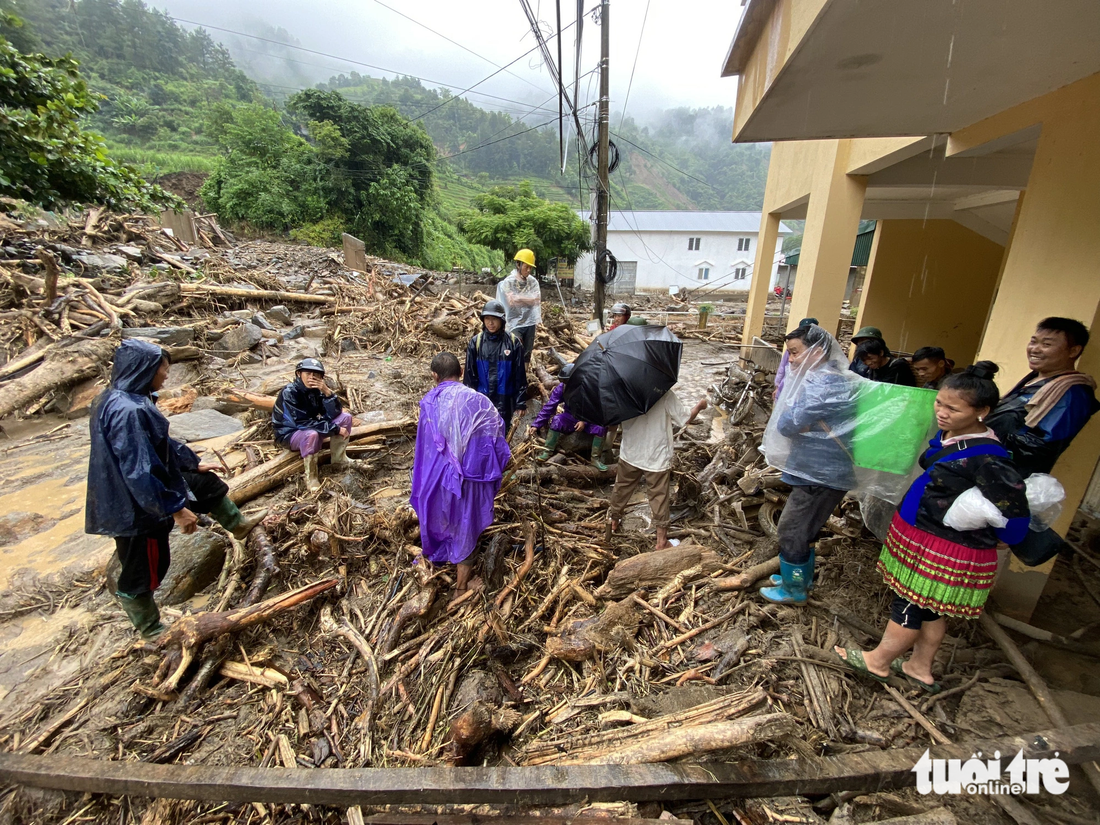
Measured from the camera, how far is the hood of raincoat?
2662 millimetres

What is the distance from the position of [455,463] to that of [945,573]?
2.65 metres

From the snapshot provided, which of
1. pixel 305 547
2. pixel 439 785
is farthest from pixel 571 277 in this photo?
pixel 439 785

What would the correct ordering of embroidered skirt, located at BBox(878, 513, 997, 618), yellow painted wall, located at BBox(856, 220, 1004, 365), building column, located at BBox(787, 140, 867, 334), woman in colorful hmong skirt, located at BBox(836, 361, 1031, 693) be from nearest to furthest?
woman in colorful hmong skirt, located at BBox(836, 361, 1031, 693) < embroidered skirt, located at BBox(878, 513, 997, 618) < building column, located at BBox(787, 140, 867, 334) < yellow painted wall, located at BBox(856, 220, 1004, 365)

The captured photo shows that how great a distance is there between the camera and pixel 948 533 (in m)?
2.15

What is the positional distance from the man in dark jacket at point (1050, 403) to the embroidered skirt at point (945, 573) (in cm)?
66

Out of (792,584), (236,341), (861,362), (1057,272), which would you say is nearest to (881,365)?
(861,362)

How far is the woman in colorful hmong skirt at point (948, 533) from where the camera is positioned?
1.97 metres

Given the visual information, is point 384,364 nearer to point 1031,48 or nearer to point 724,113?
point 1031,48

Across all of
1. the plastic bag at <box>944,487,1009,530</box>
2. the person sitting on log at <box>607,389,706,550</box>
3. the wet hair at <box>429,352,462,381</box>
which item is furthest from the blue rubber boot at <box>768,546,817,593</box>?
the wet hair at <box>429,352,462,381</box>

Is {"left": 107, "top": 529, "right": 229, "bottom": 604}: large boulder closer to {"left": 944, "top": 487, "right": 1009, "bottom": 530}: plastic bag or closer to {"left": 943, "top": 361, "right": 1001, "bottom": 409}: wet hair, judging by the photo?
{"left": 944, "top": 487, "right": 1009, "bottom": 530}: plastic bag

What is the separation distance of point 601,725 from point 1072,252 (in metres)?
3.82

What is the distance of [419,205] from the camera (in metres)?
24.6

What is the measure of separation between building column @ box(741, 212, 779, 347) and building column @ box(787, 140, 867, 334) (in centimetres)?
329

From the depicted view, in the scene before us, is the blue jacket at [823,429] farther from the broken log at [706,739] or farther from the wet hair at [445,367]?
the wet hair at [445,367]
